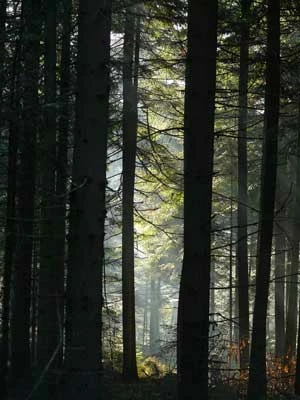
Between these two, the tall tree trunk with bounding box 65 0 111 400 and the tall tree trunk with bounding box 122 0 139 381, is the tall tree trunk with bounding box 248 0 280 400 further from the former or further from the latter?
the tall tree trunk with bounding box 122 0 139 381

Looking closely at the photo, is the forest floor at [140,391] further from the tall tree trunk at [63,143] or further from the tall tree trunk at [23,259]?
the tall tree trunk at [63,143]

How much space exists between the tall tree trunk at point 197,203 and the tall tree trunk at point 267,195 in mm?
3710

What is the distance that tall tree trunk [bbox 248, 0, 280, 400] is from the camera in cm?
973

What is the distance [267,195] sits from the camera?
9773 mm

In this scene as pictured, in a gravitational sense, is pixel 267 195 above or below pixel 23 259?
above

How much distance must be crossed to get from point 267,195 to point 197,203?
396 centimetres

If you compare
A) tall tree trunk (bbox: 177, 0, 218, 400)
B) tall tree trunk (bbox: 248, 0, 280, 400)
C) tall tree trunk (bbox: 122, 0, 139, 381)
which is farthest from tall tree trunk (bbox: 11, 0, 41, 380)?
tall tree trunk (bbox: 177, 0, 218, 400)

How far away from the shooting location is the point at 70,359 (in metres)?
4.96

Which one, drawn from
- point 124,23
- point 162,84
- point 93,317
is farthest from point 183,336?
point 162,84

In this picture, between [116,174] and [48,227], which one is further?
[116,174]

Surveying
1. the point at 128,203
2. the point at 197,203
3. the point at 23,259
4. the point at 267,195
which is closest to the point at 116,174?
the point at 128,203

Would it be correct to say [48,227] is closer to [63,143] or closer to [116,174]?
[63,143]

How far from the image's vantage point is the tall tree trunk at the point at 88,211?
16.2 ft

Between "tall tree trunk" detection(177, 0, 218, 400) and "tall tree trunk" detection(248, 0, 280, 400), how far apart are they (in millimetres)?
3710
